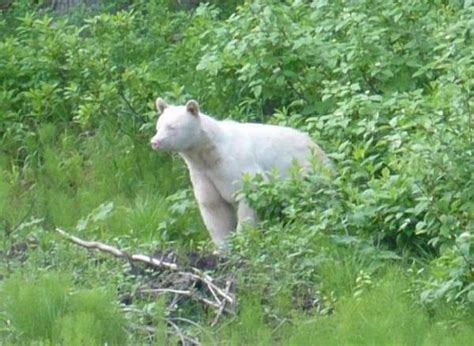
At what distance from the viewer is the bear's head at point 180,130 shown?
395 inches

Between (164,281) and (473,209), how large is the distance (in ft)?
6.05

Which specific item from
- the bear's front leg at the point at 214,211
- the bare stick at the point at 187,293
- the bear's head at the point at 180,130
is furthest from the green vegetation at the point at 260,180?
the bear's head at the point at 180,130

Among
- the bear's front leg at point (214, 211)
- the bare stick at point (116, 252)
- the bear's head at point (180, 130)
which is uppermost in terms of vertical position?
the bear's head at point (180, 130)

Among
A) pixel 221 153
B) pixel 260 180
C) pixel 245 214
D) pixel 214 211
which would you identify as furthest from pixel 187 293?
pixel 221 153

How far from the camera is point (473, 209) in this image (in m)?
8.45

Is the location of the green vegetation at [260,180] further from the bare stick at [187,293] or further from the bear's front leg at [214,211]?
the bear's front leg at [214,211]

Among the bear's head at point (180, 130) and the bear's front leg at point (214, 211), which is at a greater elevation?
the bear's head at point (180, 130)

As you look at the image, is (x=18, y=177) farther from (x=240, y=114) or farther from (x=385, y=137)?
(x=385, y=137)

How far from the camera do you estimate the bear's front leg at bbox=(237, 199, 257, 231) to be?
983 centimetres

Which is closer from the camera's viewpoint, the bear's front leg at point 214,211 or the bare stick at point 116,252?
the bare stick at point 116,252

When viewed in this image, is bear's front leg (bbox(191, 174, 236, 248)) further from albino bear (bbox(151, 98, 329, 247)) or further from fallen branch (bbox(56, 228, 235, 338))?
fallen branch (bbox(56, 228, 235, 338))

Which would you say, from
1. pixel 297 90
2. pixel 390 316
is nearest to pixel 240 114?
pixel 297 90

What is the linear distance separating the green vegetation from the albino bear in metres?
0.24

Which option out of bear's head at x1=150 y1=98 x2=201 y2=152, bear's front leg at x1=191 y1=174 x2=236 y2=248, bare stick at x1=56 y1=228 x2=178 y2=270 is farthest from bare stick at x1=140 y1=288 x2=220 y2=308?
bear's head at x1=150 y1=98 x2=201 y2=152
